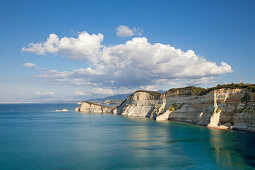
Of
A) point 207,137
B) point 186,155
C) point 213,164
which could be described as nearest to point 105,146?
point 186,155

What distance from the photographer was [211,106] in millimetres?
74375

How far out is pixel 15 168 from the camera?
32.8m

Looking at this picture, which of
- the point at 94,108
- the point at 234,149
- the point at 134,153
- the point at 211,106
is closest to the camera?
the point at 134,153

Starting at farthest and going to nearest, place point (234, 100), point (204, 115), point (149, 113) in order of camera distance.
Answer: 1. point (149, 113)
2. point (204, 115)
3. point (234, 100)

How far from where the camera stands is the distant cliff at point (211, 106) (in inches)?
2472

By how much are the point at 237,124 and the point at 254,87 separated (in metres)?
12.2

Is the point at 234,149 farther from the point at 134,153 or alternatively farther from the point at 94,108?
the point at 94,108

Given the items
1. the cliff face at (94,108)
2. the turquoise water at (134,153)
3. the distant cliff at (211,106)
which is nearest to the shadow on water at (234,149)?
the turquoise water at (134,153)

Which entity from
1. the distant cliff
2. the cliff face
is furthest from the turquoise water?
the cliff face

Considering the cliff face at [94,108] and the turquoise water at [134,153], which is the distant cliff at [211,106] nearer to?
the turquoise water at [134,153]

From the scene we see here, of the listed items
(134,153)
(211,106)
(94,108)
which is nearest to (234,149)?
(134,153)

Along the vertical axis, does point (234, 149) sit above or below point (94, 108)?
below

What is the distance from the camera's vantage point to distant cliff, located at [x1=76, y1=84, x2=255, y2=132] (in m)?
62.8

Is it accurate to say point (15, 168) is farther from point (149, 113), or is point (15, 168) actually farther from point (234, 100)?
point (149, 113)
